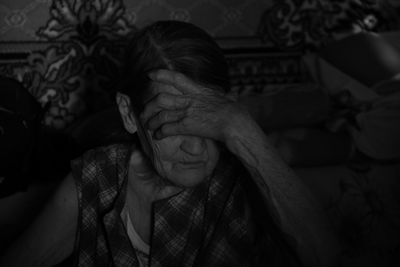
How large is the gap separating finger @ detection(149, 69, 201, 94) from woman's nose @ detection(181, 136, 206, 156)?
121mm

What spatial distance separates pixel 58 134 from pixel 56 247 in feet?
1.77

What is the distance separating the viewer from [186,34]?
964 mm

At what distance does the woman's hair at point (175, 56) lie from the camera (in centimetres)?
95

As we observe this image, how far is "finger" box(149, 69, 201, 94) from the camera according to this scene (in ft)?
2.98

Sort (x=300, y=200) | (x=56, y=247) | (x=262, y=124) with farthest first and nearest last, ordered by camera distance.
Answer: (x=262, y=124)
(x=56, y=247)
(x=300, y=200)

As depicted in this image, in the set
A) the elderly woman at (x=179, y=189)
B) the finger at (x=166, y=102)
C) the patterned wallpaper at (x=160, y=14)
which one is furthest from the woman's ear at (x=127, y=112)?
the patterned wallpaper at (x=160, y=14)

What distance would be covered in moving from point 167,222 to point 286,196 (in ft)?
1.15

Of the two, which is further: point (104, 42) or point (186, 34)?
point (104, 42)

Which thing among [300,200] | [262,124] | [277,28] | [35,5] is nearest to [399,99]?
[262,124]

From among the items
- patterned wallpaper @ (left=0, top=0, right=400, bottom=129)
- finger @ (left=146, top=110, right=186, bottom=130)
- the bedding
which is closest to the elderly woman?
finger @ (left=146, top=110, right=186, bottom=130)

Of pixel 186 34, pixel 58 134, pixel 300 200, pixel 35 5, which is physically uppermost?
pixel 186 34

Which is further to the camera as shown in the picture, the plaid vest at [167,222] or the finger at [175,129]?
the plaid vest at [167,222]

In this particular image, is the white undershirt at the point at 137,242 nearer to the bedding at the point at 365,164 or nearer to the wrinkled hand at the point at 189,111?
the wrinkled hand at the point at 189,111

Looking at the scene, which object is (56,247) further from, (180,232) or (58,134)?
(58,134)
